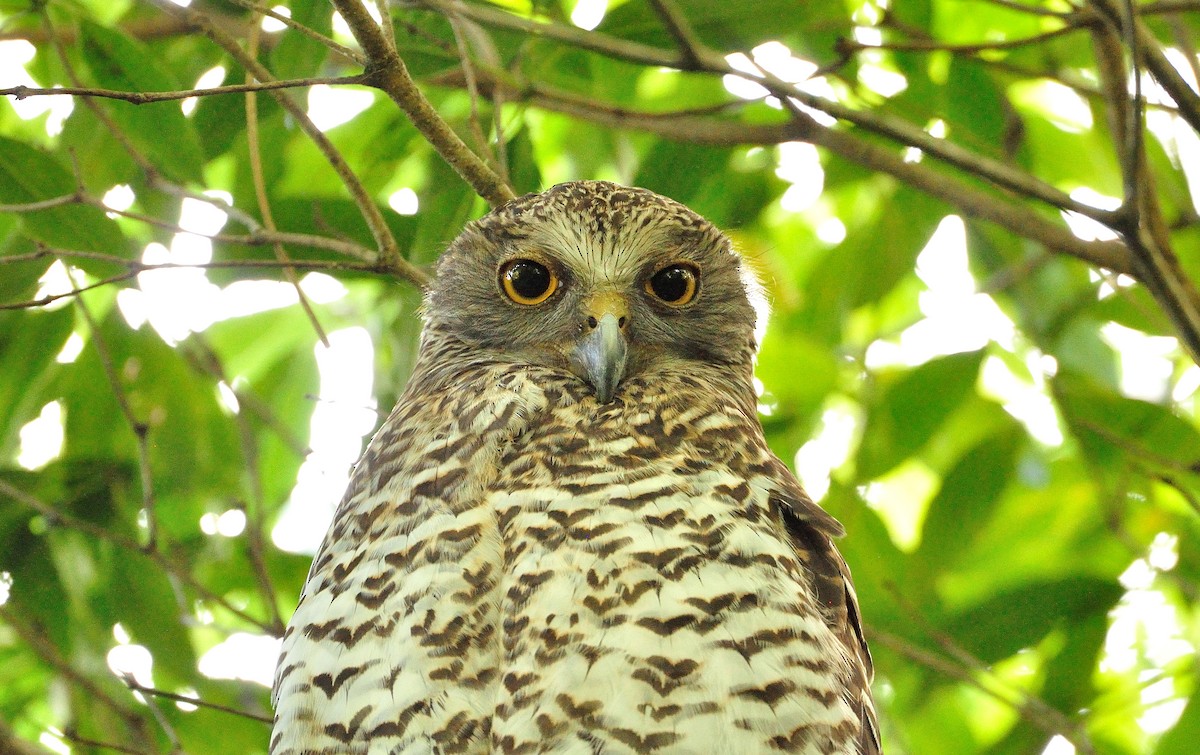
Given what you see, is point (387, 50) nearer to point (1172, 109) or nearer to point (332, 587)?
point (332, 587)

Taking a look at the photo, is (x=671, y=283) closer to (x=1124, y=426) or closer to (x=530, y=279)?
(x=530, y=279)

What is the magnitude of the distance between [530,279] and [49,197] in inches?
44.1

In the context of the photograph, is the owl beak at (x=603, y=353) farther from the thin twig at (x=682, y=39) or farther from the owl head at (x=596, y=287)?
the thin twig at (x=682, y=39)

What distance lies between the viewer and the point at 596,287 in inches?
111

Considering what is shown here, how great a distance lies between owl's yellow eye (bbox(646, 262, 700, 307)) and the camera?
2.94 meters

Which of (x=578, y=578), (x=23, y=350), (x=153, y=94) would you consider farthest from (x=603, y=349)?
(x=23, y=350)

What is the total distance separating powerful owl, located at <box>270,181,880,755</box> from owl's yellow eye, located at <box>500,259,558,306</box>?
0.01 m

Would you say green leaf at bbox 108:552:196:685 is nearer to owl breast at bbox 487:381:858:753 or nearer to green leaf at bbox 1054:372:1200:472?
owl breast at bbox 487:381:858:753

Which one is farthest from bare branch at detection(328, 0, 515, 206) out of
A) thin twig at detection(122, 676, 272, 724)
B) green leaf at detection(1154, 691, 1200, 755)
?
green leaf at detection(1154, 691, 1200, 755)

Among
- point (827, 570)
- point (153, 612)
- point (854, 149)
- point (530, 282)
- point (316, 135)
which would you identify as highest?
point (854, 149)

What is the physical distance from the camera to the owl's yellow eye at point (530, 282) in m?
2.88

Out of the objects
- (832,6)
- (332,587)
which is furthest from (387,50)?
(832,6)

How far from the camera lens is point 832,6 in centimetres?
318

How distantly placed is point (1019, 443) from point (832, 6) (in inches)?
51.6
